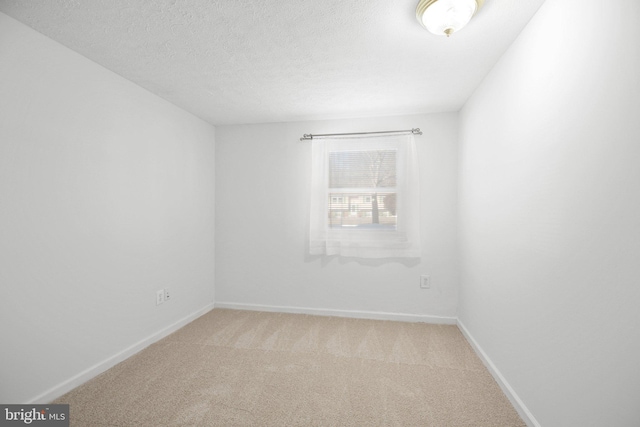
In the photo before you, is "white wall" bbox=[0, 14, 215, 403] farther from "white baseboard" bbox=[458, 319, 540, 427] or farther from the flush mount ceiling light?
"white baseboard" bbox=[458, 319, 540, 427]

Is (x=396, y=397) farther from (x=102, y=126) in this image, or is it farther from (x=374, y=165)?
(x=102, y=126)

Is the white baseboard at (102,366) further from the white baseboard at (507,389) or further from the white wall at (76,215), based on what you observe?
the white baseboard at (507,389)

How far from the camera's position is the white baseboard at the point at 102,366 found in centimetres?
167

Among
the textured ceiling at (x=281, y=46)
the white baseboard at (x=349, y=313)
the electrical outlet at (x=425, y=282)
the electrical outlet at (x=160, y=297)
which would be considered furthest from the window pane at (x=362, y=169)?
the electrical outlet at (x=160, y=297)

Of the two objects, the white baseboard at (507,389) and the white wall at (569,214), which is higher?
the white wall at (569,214)

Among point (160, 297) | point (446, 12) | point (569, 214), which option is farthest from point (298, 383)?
point (446, 12)

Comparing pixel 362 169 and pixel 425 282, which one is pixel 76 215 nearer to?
pixel 362 169

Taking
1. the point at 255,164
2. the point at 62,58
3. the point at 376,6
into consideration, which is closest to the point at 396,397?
the point at 376,6

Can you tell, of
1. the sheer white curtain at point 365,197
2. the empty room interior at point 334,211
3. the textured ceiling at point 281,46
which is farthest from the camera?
the sheer white curtain at point 365,197

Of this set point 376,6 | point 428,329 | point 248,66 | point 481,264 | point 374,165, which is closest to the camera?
point 376,6

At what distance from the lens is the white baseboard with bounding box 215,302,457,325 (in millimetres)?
2955

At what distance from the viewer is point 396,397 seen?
176cm

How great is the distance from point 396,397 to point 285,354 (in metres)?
0.94

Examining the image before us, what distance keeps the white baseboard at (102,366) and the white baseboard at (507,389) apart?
2.74 m
